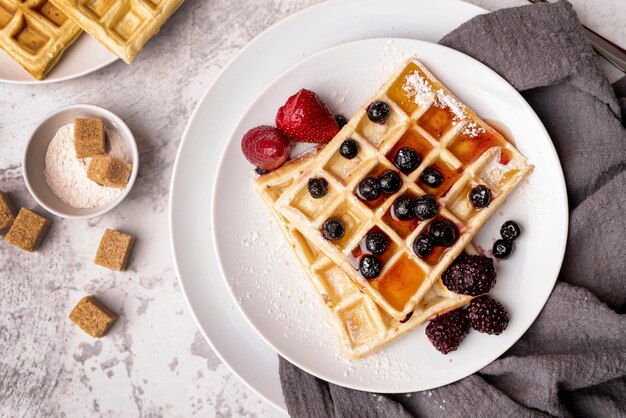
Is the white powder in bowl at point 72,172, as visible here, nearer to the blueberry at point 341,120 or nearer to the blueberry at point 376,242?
the blueberry at point 341,120

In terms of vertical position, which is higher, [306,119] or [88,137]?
[306,119]

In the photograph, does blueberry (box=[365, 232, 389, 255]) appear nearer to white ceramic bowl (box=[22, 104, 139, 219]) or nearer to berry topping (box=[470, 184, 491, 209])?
berry topping (box=[470, 184, 491, 209])

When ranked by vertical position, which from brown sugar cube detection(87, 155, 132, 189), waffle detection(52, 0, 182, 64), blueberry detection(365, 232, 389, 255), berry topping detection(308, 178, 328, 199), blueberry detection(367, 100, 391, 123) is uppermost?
blueberry detection(367, 100, 391, 123)

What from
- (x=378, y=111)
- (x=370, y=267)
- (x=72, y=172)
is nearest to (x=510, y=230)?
(x=370, y=267)

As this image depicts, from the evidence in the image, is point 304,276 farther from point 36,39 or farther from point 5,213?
point 36,39

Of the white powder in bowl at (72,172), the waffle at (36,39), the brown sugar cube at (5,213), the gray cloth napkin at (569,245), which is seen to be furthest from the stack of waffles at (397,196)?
the brown sugar cube at (5,213)

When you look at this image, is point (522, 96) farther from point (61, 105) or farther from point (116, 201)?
point (61, 105)

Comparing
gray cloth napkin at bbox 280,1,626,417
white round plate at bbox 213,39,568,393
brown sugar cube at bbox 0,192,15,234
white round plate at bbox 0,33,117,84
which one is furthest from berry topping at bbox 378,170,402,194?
brown sugar cube at bbox 0,192,15,234
